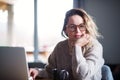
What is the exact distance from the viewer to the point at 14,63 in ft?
4.19

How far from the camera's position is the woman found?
61.7 inches

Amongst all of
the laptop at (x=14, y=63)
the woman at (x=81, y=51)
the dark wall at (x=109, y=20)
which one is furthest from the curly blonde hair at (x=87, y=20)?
the dark wall at (x=109, y=20)

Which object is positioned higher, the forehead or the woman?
the forehead

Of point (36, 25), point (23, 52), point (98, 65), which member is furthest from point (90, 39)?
point (36, 25)

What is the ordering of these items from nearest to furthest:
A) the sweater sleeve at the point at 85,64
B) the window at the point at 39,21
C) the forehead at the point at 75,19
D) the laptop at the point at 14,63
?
the laptop at the point at 14,63
the sweater sleeve at the point at 85,64
the forehead at the point at 75,19
the window at the point at 39,21

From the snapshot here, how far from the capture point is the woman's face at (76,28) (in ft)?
5.40

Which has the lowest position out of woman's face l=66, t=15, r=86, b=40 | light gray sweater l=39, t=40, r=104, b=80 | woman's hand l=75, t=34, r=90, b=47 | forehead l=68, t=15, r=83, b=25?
light gray sweater l=39, t=40, r=104, b=80

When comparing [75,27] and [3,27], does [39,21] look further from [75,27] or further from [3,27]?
[75,27]

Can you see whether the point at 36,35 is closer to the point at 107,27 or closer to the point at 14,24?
the point at 14,24

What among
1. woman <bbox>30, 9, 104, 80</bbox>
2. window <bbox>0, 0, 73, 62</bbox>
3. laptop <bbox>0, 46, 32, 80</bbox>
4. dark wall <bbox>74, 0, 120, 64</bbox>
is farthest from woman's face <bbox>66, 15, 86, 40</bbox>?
dark wall <bbox>74, 0, 120, 64</bbox>

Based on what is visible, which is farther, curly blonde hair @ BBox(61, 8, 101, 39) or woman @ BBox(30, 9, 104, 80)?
curly blonde hair @ BBox(61, 8, 101, 39)

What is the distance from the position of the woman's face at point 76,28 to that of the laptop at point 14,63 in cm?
48

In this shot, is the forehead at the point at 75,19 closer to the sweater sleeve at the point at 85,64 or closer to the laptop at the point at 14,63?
the sweater sleeve at the point at 85,64

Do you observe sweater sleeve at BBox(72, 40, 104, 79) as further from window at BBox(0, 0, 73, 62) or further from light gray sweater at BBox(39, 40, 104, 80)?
window at BBox(0, 0, 73, 62)
